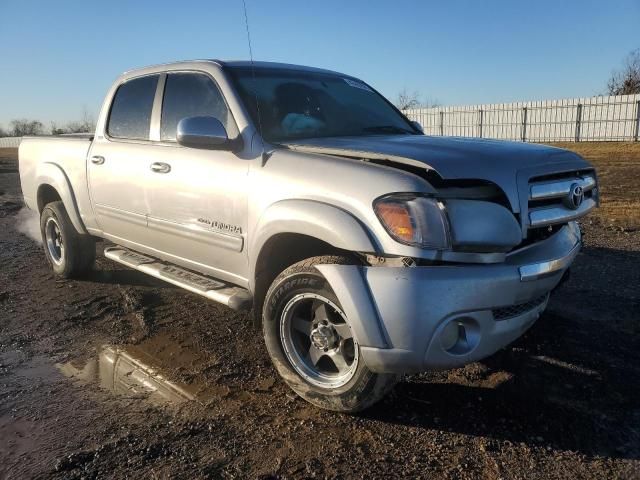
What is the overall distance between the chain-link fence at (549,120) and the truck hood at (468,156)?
2313 centimetres

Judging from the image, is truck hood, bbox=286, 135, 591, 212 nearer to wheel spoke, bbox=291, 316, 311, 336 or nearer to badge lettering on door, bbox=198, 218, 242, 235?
badge lettering on door, bbox=198, 218, 242, 235

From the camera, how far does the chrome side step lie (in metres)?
3.48

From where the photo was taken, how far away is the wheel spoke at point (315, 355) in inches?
121

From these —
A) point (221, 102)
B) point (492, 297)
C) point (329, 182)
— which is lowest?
point (492, 297)

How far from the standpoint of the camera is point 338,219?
107 inches

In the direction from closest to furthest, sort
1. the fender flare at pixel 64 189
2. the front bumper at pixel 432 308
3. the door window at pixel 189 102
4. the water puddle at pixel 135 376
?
the front bumper at pixel 432 308 < the water puddle at pixel 135 376 < the door window at pixel 189 102 < the fender flare at pixel 64 189

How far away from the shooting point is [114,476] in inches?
98.0

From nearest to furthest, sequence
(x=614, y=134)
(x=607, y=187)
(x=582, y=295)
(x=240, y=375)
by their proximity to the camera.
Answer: (x=240, y=375)
(x=582, y=295)
(x=607, y=187)
(x=614, y=134)

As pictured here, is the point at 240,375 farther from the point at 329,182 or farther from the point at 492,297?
the point at 492,297

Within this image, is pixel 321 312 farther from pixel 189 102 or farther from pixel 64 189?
pixel 64 189

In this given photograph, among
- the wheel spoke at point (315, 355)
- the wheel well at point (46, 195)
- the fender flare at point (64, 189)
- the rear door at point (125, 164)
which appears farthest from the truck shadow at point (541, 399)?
the wheel well at point (46, 195)

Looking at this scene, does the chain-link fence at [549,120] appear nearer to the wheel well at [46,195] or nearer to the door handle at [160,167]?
the wheel well at [46,195]

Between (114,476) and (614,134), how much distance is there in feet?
99.3

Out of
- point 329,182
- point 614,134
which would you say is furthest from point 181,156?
A: point 614,134
